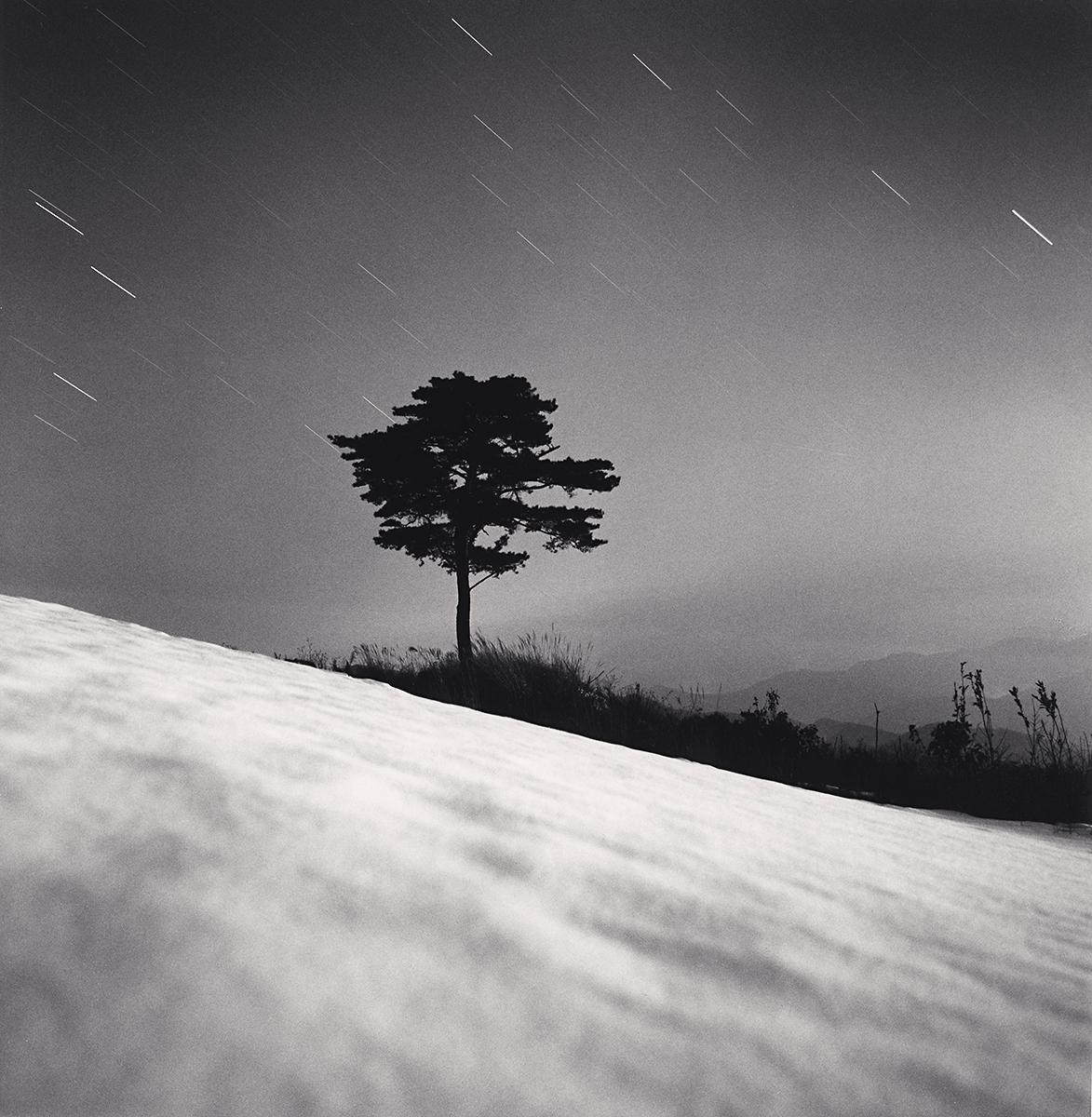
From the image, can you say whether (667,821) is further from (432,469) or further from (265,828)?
(432,469)

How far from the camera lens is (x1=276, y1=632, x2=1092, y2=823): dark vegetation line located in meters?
5.97

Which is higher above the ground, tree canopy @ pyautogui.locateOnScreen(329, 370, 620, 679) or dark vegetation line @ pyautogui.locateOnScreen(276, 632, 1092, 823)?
tree canopy @ pyautogui.locateOnScreen(329, 370, 620, 679)

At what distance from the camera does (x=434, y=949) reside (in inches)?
12.1

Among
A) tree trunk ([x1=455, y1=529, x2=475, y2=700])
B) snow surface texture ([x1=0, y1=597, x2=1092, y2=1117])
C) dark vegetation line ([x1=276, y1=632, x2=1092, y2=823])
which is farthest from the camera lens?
tree trunk ([x1=455, y1=529, x2=475, y2=700])

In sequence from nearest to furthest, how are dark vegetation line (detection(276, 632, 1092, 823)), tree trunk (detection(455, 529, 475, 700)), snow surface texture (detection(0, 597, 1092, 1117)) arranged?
snow surface texture (detection(0, 597, 1092, 1117)) → dark vegetation line (detection(276, 632, 1092, 823)) → tree trunk (detection(455, 529, 475, 700))

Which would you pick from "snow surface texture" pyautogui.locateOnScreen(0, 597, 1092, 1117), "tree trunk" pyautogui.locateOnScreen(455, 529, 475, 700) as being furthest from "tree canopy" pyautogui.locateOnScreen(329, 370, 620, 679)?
"snow surface texture" pyautogui.locateOnScreen(0, 597, 1092, 1117)

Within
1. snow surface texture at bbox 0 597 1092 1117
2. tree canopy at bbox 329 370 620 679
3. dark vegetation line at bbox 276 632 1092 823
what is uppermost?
tree canopy at bbox 329 370 620 679

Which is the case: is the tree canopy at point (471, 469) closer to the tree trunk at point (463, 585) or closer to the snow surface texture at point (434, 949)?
the tree trunk at point (463, 585)

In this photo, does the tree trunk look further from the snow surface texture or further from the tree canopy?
the snow surface texture

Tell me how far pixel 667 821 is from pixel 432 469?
16.6m

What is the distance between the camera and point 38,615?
91 centimetres

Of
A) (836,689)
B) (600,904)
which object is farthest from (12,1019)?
(836,689)

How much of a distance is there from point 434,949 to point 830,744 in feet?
28.7

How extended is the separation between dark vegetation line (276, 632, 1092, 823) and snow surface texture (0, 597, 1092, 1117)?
4654 mm
